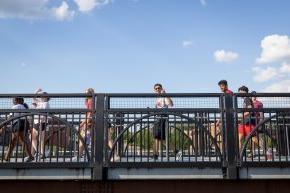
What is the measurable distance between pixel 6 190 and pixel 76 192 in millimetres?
1351

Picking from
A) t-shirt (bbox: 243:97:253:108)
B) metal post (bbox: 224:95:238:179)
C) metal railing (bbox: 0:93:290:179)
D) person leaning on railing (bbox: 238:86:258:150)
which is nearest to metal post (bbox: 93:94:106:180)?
metal railing (bbox: 0:93:290:179)

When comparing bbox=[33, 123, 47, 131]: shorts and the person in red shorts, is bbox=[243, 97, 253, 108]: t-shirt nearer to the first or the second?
the person in red shorts

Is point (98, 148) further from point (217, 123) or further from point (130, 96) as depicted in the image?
point (217, 123)

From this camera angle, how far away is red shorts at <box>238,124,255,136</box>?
8062mm

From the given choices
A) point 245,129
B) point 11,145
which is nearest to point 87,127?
point 11,145

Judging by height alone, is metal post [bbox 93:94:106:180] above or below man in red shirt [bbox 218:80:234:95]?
below

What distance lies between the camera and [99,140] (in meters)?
7.90

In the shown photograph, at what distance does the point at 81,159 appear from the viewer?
8.33m

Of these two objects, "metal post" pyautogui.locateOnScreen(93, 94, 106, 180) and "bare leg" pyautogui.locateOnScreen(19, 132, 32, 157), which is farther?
"bare leg" pyautogui.locateOnScreen(19, 132, 32, 157)

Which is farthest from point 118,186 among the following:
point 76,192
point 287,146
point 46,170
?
point 287,146

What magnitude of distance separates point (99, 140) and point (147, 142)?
94cm

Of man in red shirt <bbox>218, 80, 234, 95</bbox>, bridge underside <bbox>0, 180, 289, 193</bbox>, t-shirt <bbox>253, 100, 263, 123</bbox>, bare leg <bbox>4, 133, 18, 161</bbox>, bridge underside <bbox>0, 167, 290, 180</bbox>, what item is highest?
man in red shirt <bbox>218, 80, 234, 95</bbox>

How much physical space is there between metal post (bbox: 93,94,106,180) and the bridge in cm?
2

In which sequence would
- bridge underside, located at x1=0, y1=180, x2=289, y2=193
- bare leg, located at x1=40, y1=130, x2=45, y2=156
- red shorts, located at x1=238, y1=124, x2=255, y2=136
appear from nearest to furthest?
bridge underside, located at x1=0, y1=180, x2=289, y2=193 → bare leg, located at x1=40, y1=130, x2=45, y2=156 → red shorts, located at x1=238, y1=124, x2=255, y2=136
